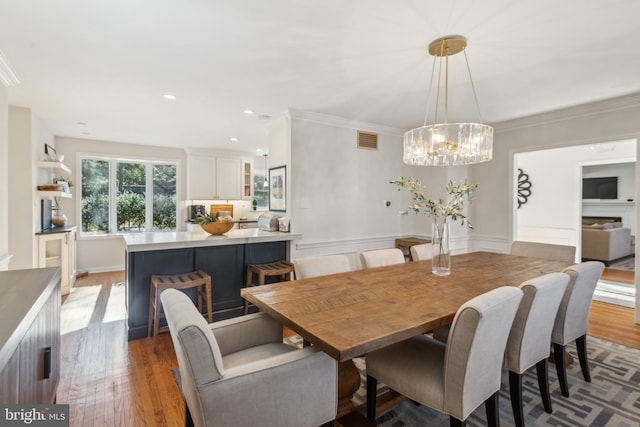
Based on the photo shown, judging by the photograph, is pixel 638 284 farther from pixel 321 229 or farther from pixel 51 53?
pixel 51 53

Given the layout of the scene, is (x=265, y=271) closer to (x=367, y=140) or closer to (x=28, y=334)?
(x=28, y=334)

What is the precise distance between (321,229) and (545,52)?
2881 mm

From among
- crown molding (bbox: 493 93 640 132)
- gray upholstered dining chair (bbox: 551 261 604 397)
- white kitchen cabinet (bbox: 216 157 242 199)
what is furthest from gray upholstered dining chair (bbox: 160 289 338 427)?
white kitchen cabinet (bbox: 216 157 242 199)

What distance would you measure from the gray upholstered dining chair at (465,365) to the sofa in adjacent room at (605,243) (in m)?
6.51

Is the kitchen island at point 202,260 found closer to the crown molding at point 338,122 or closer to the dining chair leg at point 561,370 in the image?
the crown molding at point 338,122

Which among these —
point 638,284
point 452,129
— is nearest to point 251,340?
point 452,129

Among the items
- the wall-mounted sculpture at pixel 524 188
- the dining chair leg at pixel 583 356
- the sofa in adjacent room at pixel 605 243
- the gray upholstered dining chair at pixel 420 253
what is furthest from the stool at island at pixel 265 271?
the sofa in adjacent room at pixel 605 243

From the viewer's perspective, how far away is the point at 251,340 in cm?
175

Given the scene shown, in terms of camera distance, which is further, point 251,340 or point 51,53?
point 51,53

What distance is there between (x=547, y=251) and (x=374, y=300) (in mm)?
2600

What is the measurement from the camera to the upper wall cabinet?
6.34m

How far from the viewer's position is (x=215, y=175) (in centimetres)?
656

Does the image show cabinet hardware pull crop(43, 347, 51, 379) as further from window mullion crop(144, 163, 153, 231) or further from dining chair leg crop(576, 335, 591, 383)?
window mullion crop(144, 163, 153, 231)

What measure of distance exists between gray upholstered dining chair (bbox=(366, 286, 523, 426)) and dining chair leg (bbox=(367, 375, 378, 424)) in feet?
0.36
